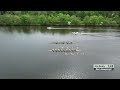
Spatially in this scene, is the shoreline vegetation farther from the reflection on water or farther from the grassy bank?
the reflection on water

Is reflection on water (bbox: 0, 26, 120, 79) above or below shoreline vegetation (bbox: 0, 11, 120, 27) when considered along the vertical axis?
below

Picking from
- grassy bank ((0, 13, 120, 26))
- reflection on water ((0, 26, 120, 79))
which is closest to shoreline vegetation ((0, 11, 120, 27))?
grassy bank ((0, 13, 120, 26))

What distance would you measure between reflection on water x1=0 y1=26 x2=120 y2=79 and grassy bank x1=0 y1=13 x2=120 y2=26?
2560 mm

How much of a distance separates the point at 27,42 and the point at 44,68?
179 inches

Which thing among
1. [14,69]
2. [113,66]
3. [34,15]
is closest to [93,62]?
[113,66]

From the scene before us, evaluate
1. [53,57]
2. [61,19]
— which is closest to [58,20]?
[61,19]

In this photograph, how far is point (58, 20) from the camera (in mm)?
17562

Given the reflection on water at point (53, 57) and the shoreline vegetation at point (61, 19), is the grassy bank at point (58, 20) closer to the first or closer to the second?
the shoreline vegetation at point (61, 19)

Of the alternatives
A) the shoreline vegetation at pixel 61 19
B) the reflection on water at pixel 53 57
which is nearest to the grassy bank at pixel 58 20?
the shoreline vegetation at pixel 61 19

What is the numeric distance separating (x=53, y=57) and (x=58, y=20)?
26.8 feet

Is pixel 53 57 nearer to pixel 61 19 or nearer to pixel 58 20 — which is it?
pixel 58 20

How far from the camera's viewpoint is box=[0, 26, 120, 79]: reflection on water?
24.6 feet

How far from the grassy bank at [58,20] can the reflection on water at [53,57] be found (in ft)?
8.40
